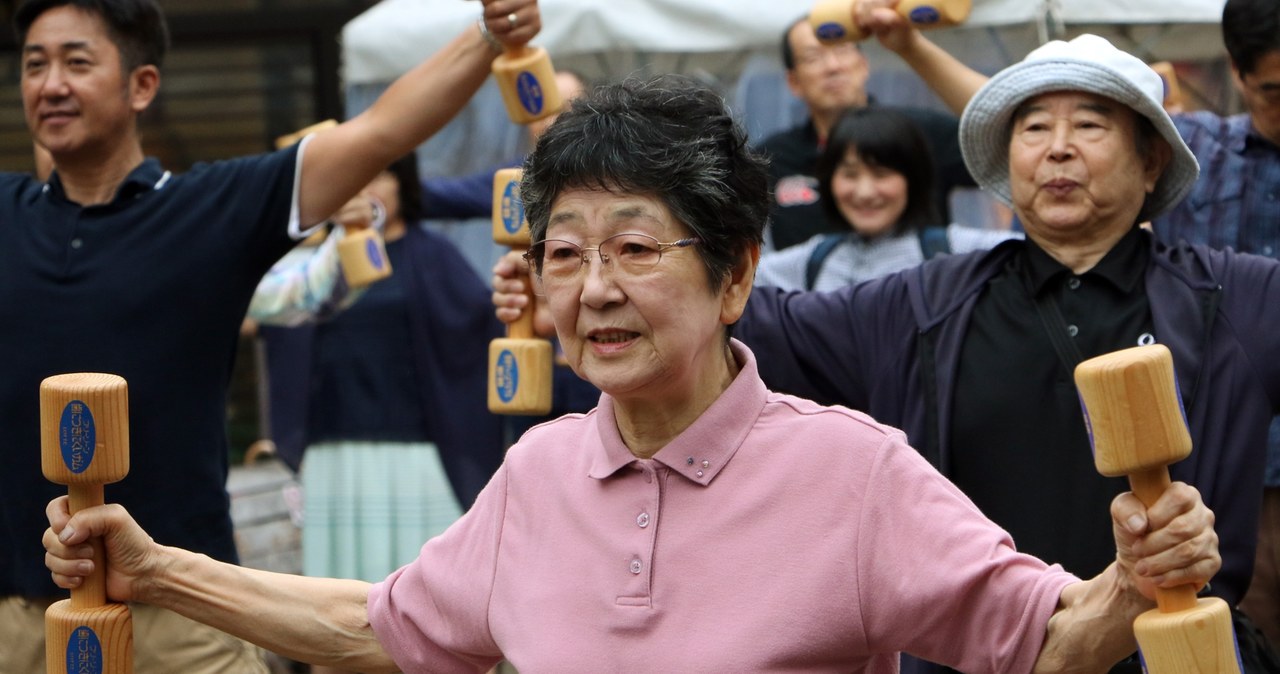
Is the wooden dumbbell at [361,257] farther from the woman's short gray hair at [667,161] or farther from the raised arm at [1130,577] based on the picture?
the raised arm at [1130,577]

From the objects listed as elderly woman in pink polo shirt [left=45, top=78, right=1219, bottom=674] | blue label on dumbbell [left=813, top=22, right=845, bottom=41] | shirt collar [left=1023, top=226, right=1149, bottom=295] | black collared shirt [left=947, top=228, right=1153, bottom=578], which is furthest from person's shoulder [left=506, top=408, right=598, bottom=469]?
blue label on dumbbell [left=813, top=22, right=845, bottom=41]

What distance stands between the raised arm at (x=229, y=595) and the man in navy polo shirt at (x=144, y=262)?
3.03ft

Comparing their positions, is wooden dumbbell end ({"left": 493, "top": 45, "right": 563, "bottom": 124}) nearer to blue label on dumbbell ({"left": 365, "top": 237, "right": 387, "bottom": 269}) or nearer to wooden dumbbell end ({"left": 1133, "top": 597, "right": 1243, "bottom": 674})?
blue label on dumbbell ({"left": 365, "top": 237, "right": 387, "bottom": 269})

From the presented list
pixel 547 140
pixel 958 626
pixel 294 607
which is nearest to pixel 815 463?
pixel 958 626

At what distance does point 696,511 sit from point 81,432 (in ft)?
3.38

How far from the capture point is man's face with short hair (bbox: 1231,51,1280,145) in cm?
413

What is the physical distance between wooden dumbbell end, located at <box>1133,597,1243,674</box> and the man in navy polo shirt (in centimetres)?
221

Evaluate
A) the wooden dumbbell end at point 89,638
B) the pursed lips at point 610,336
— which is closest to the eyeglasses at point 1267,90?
Result: the pursed lips at point 610,336

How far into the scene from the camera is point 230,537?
393 centimetres

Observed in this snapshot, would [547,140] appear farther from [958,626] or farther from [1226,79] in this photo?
[1226,79]

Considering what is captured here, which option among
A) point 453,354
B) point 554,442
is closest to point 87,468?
point 554,442

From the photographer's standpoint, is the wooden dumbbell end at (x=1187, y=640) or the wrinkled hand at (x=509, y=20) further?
the wrinkled hand at (x=509, y=20)

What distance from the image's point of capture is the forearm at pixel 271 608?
2834mm

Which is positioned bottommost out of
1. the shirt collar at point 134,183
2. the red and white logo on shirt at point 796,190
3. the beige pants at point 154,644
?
the beige pants at point 154,644
